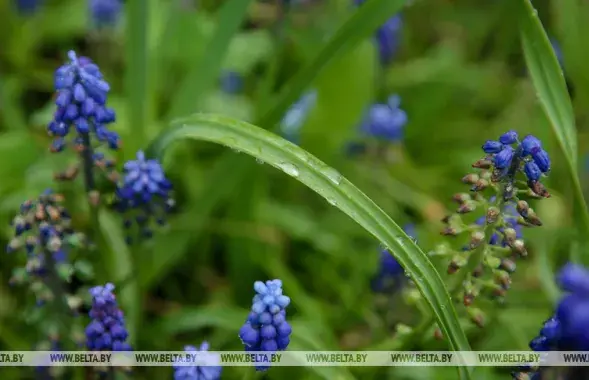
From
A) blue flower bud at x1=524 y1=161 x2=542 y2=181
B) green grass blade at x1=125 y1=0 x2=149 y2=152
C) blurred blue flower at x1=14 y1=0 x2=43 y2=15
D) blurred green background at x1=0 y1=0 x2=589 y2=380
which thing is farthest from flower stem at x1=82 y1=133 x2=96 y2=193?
blurred blue flower at x1=14 y1=0 x2=43 y2=15

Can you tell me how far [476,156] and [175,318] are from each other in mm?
2136

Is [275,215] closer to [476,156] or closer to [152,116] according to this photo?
[152,116]

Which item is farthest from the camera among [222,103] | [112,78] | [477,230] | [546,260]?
[112,78]

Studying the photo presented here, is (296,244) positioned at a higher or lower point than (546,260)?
higher

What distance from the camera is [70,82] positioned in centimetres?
271

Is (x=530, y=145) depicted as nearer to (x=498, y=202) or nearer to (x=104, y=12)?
(x=498, y=202)

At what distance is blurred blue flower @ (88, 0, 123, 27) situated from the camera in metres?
4.78

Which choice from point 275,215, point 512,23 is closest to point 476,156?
point 512,23

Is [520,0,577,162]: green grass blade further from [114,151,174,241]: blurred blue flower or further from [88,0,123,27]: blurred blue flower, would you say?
[88,0,123,27]: blurred blue flower

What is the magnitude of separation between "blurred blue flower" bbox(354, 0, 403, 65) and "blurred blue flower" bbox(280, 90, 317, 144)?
0.62 metres

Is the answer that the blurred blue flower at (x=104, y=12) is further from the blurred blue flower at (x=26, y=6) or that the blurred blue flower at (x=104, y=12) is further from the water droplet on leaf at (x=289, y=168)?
the water droplet on leaf at (x=289, y=168)

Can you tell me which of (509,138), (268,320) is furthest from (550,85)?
(268,320)

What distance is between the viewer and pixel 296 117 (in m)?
4.38

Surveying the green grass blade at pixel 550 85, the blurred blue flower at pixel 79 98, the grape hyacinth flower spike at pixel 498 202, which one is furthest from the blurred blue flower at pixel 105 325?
the green grass blade at pixel 550 85
